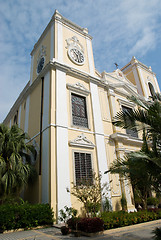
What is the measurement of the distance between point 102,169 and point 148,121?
544 centimetres

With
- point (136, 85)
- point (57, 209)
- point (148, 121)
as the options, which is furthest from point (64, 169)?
point (136, 85)

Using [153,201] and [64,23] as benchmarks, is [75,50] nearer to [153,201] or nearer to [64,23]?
[64,23]

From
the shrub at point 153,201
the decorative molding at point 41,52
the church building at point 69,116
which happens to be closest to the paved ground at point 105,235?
the church building at point 69,116

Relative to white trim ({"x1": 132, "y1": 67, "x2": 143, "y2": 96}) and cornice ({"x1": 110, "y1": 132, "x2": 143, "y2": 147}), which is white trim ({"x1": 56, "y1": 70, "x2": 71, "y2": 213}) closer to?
cornice ({"x1": 110, "y1": 132, "x2": 143, "y2": 147})

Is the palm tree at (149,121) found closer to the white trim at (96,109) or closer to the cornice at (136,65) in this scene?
the white trim at (96,109)

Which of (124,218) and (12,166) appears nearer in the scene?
(124,218)

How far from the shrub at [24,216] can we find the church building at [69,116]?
0.46 m

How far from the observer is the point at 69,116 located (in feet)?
35.2

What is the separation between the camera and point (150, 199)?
12.0 meters

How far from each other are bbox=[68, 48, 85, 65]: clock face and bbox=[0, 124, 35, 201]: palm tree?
6.56 meters

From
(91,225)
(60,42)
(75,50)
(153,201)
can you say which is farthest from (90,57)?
(91,225)

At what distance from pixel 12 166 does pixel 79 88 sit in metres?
6.26

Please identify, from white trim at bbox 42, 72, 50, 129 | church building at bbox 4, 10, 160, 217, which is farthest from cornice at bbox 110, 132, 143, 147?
white trim at bbox 42, 72, 50, 129

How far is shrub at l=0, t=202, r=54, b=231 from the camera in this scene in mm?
6918
